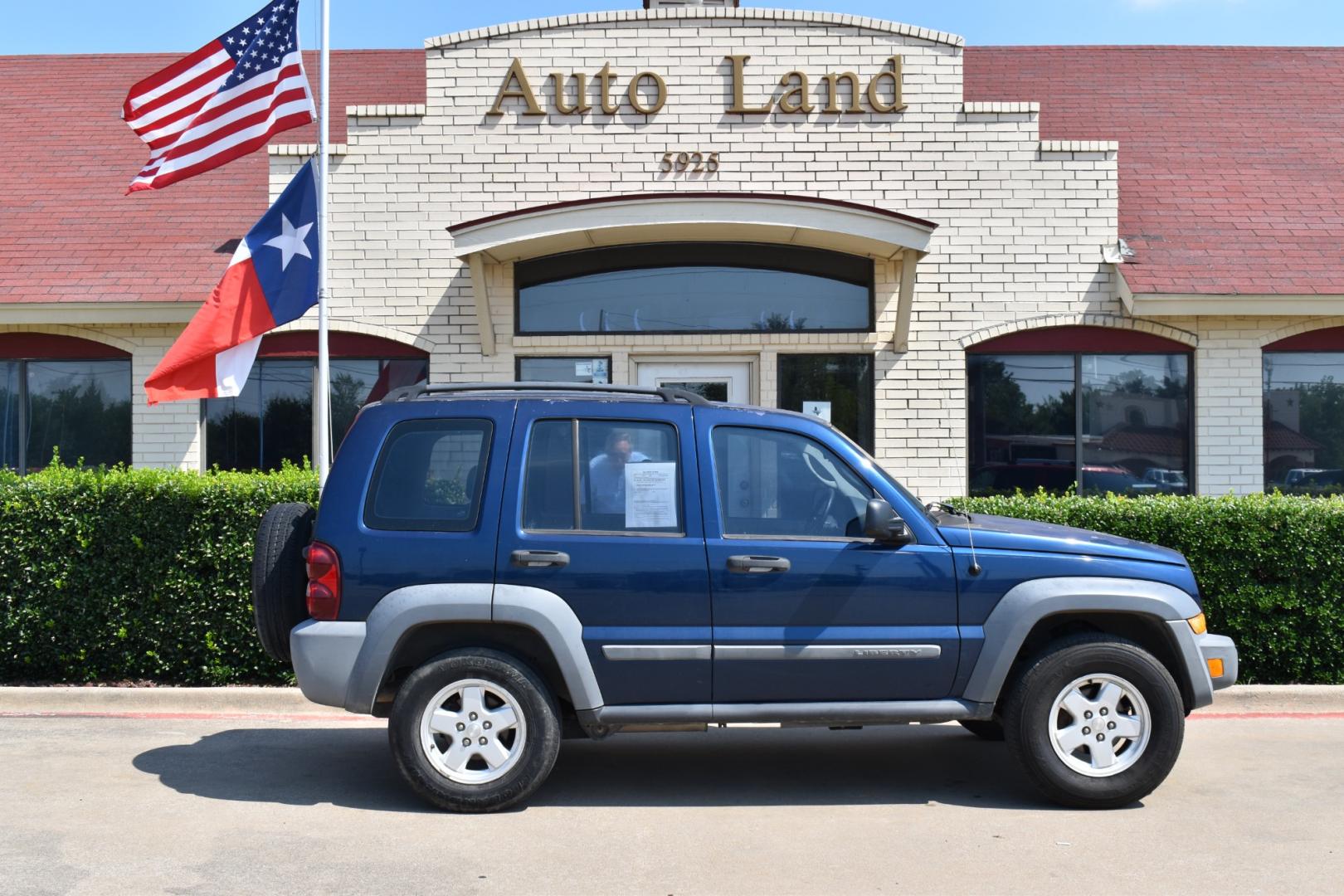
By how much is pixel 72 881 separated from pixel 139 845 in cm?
49

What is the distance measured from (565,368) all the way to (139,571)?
4.45 m

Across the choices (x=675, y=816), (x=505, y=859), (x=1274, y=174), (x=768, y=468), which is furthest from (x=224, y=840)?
(x=1274, y=174)

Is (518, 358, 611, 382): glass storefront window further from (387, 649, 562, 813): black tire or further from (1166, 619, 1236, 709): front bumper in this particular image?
(1166, 619, 1236, 709): front bumper

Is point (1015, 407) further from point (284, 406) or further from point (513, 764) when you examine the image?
point (513, 764)

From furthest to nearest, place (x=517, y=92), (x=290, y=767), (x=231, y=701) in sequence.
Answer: (x=517, y=92) < (x=231, y=701) < (x=290, y=767)

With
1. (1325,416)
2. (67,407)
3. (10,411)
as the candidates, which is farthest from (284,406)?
(1325,416)

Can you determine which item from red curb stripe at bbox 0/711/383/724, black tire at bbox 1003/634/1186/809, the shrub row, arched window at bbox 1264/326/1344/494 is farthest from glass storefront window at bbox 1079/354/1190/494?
red curb stripe at bbox 0/711/383/724

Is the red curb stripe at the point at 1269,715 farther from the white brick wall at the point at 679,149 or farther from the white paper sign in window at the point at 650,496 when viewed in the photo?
the white brick wall at the point at 679,149

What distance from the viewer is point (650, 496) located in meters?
6.23

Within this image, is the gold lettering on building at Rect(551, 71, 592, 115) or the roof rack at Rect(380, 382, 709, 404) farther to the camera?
the gold lettering on building at Rect(551, 71, 592, 115)

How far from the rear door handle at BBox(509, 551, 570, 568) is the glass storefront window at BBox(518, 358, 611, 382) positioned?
19.7 feet

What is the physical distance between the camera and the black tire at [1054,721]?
6113mm

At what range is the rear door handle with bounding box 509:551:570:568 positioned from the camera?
6.07 m

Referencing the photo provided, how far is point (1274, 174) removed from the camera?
1291 cm
